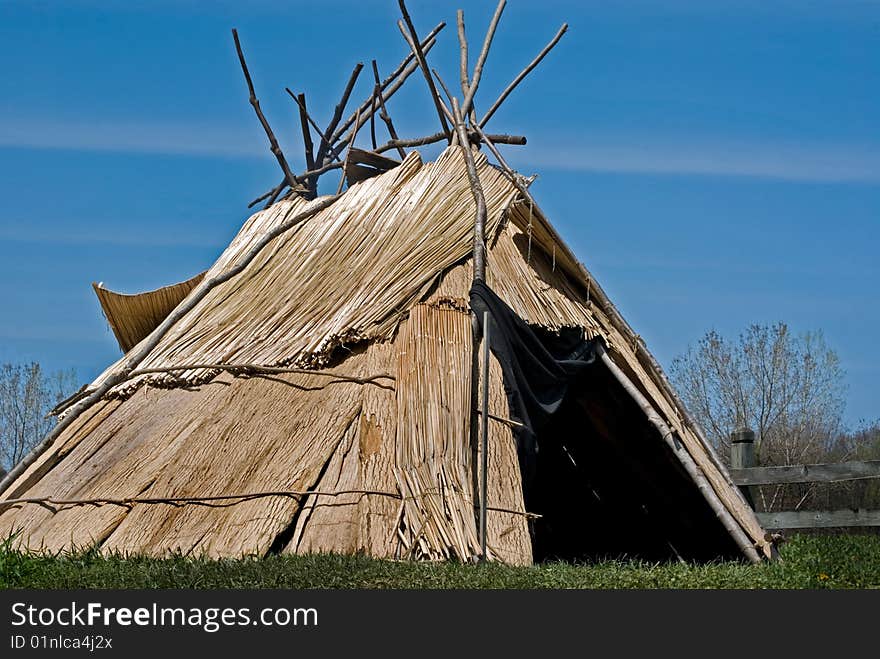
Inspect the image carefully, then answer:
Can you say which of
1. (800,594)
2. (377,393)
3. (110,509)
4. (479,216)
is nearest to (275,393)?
(377,393)

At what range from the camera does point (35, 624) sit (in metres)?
5.60

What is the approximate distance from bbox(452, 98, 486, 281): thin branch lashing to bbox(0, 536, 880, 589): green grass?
7.95ft

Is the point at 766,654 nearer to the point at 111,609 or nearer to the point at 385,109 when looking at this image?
the point at 111,609

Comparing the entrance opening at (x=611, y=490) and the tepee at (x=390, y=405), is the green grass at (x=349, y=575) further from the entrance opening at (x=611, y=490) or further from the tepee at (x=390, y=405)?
the entrance opening at (x=611, y=490)

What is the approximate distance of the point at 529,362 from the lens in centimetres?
906

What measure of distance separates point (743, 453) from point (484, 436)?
18.4 ft

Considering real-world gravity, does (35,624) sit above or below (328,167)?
below

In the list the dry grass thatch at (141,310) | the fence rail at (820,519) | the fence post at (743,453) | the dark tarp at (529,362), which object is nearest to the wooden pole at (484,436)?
the dark tarp at (529,362)

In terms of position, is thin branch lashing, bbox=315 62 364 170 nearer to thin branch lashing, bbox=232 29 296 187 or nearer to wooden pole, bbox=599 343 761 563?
thin branch lashing, bbox=232 29 296 187

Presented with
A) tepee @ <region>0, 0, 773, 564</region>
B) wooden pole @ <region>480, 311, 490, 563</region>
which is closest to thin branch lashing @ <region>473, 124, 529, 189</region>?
tepee @ <region>0, 0, 773, 564</region>

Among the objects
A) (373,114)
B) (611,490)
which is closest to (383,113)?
(373,114)

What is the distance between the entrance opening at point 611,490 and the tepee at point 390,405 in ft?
0.08

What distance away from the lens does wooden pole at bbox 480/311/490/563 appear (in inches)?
307

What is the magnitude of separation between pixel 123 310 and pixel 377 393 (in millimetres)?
4083
